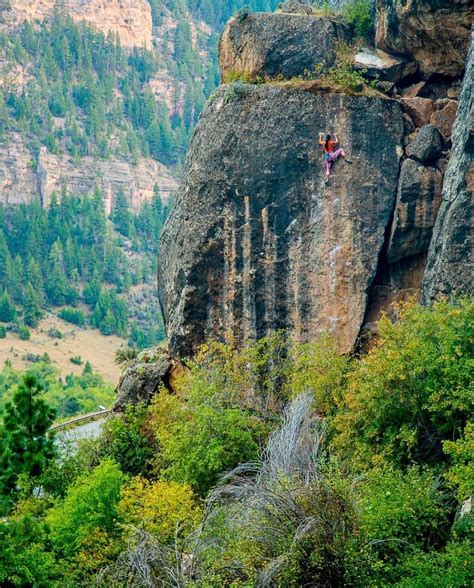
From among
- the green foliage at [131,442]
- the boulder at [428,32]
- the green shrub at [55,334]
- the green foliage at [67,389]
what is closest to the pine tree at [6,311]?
the green shrub at [55,334]

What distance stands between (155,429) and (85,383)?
310 ft

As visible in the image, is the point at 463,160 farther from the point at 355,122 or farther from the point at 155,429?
the point at 155,429

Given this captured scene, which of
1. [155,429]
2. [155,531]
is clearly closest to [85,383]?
[155,429]

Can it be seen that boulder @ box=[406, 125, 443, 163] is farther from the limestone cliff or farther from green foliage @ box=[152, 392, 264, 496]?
green foliage @ box=[152, 392, 264, 496]

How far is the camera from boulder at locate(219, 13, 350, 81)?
36.7m

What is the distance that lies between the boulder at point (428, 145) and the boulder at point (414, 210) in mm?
303

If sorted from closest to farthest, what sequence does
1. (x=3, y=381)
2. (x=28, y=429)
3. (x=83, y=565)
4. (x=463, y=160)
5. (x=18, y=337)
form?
(x=83, y=565) < (x=463, y=160) < (x=28, y=429) < (x=3, y=381) < (x=18, y=337)

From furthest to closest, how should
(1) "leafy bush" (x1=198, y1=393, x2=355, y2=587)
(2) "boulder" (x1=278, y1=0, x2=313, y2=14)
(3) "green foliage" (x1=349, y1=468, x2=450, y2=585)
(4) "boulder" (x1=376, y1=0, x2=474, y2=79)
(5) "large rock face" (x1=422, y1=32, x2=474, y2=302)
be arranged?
1. (2) "boulder" (x1=278, y1=0, x2=313, y2=14)
2. (4) "boulder" (x1=376, y1=0, x2=474, y2=79)
3. (5) "large rock face" (x1=422, y1=32, x2=474, y2=302)
4. (3) "green foliage" (x1=349, y1=468, x2=450, y2=585)
5. (1) "leafy bush" (x1=198, y1=393, x2=355, y2=587)

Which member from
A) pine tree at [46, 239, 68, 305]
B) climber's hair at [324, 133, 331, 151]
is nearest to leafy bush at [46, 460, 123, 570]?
climber's hair at [324, 133, 331, 151]

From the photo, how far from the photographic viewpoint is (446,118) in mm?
34812

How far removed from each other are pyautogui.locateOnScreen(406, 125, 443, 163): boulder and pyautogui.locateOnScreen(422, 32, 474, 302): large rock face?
2647 millimetres

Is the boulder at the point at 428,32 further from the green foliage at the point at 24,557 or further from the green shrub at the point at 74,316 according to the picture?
the green shrub at the point at 74,316

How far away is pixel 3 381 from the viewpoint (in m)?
125

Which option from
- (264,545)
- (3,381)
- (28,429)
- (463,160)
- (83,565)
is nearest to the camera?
(264,545)
